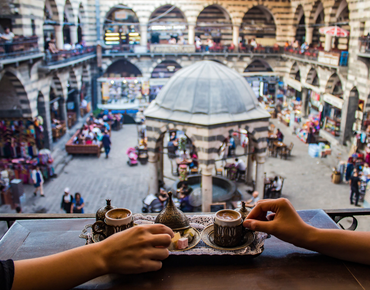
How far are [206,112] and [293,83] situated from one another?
17817mm

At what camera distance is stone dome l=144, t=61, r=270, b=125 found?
11.6 metres

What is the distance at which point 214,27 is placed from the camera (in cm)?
3042

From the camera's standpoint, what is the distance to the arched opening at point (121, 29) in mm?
28609

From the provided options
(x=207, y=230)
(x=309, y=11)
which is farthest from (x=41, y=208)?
(x=309, y=11)

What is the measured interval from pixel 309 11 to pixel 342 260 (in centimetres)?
2593

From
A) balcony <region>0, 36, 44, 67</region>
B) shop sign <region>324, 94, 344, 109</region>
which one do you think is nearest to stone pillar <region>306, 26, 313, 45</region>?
shop sign <region>324, 94, 344, 109</region>

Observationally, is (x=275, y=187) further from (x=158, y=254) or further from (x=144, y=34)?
(x=144, y=34)

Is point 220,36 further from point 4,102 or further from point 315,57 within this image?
point 4,102

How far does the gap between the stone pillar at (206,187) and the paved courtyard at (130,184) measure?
237 cm

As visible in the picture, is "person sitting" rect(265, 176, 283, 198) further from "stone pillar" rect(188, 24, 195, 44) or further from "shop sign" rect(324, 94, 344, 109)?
"stone pillar" rect(188, 24, 195, 44)

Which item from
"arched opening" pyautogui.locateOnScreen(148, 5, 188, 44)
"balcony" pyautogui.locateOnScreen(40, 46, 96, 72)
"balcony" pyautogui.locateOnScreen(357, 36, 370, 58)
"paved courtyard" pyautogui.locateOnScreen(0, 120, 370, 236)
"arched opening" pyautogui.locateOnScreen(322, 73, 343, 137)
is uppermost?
"arched opening" pyautogui.locateOnScreen(148, 5, 188, 44)

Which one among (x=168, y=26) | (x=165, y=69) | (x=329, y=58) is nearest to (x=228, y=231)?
(x=329, y=58)

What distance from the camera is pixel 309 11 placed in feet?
82.4

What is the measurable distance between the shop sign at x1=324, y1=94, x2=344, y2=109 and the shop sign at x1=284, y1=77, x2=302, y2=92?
4061 millimetres
